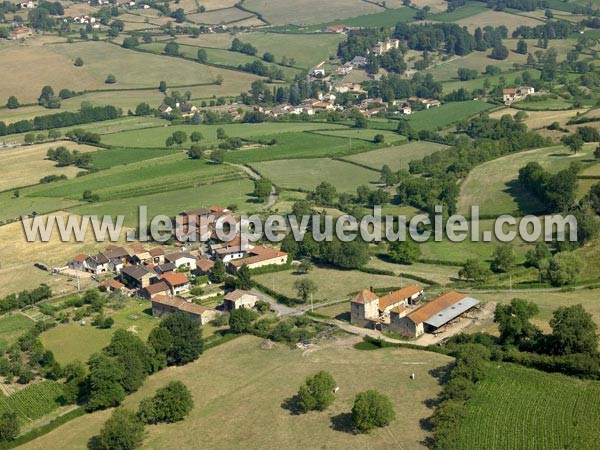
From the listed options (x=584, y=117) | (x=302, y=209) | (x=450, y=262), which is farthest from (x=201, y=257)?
(x=584, y=117)

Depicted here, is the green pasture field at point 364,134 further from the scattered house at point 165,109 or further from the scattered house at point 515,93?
the scattered house at point 165,109

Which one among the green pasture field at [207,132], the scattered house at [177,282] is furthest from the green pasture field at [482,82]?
the scattered house at [177,282]

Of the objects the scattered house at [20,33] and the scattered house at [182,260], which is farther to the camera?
the scattered house at [20,33]

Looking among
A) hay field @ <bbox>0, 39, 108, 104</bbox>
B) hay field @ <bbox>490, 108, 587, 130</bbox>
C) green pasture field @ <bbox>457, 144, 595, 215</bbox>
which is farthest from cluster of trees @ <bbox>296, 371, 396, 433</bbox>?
hay field @ <bbox>0, 39, 108, 104</bbox>

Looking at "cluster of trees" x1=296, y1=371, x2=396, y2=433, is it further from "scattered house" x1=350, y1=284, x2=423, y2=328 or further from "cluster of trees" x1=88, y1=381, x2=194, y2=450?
"scattered house" x1=350, y1=284, x2=423, y2=328

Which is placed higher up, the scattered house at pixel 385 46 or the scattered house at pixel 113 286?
the scattered house at pixel 385 46

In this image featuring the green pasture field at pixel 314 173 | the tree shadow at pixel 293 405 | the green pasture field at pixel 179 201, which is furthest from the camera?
the green pasture field at pixel 314 173

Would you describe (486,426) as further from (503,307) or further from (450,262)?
(450,262)
